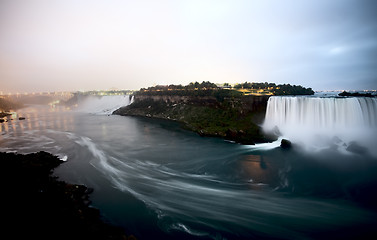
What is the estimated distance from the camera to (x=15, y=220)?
6719mm

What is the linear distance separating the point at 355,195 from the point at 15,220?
17.3 meters

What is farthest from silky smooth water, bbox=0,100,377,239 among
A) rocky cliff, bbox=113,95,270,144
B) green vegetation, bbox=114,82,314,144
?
green vegetation, bbox=114,82,314,144

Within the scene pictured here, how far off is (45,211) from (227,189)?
9.62m

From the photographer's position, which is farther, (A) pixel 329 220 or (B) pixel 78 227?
(A) pixel 329 220

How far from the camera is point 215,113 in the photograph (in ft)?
122

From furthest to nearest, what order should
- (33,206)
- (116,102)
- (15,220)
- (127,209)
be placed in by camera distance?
1. (116,102)
2. (127,209)
3. (33,206)
4. (15,220)

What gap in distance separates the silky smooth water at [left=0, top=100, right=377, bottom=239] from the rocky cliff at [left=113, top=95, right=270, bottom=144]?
190 inches

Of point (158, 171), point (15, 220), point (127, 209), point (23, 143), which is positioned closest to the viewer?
point (15, 220)

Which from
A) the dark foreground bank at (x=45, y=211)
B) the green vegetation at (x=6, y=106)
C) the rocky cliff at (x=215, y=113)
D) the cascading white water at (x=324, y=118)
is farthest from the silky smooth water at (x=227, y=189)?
the green vegetation at (x=6, y=106)

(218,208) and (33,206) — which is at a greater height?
(33,206)

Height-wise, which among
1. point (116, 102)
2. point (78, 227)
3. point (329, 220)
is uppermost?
point (116, 102)

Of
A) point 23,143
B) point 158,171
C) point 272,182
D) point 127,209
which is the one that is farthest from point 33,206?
point 23,143

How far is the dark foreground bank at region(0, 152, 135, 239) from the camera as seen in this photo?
6.39 metres

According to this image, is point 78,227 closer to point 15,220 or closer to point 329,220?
point 15,220
